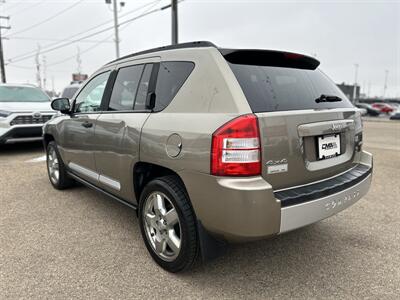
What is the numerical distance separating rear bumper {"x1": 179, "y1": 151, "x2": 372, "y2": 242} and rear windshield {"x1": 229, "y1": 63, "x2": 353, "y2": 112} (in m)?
0.54

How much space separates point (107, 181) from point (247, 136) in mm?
1869

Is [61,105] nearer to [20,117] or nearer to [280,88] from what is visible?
[280,88]

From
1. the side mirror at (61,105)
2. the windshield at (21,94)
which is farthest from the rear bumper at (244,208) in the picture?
the windshield at (21,94)

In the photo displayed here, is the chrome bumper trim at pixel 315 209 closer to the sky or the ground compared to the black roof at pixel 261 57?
closer to the ground

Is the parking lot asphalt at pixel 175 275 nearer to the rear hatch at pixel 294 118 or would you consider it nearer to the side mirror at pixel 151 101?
the rear hatch at pixel 294 118

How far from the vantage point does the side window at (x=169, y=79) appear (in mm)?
2562

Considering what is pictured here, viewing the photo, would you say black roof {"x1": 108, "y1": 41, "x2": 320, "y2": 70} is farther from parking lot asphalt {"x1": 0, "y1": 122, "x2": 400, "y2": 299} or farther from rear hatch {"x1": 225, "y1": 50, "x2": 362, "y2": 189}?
parking lot asphalt {"x1": 0, "y1": 122, "x2": 400, "y2": 299}

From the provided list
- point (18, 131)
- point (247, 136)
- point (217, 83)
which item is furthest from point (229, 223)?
point (18, 131)

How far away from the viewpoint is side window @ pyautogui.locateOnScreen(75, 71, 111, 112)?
3680 millimetres

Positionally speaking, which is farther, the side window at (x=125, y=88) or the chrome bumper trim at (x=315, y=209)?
the side window at (x=125, y=88)

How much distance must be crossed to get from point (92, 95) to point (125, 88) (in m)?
0.84

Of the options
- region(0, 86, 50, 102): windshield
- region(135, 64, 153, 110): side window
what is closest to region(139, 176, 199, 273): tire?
region(135, 64, 153, 110): side window

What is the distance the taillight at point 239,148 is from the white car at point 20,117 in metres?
6.68

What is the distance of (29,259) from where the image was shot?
284 centimetres
